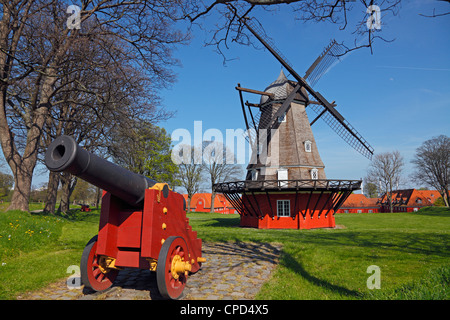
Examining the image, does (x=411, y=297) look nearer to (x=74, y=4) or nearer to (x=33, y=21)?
(x=74, y=4)

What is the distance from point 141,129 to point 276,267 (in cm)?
960

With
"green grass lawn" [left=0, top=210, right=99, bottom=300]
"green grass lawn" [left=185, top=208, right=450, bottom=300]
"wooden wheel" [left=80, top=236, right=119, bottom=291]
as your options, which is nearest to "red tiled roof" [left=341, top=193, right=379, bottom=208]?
"green grass lawn" [left=185, top=208, right=450, bottom=300]

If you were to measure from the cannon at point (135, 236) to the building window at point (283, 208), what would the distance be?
15.8m

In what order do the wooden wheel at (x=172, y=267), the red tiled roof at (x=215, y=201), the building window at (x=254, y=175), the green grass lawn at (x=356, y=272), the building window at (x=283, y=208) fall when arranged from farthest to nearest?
the red tiled roof at (x=215, y=201) < the building window at (x=254, y=175) < the building window at (x=283, y=208) < the green grass lawn at (x=356, y=272) < the wooden wheel at (x=172, y=267)

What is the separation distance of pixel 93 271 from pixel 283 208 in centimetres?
1688

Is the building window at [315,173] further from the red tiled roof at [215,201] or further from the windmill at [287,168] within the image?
the red tiled roof at [215,201]

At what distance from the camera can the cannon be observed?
4254 mm

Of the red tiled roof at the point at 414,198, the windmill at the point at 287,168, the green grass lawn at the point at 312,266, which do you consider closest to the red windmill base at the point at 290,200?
the windmill at the point at 287,168

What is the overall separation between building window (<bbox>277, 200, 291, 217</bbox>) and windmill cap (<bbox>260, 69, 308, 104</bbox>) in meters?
8.76

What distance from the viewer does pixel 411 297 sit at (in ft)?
12.7

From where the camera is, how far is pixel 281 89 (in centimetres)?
2302

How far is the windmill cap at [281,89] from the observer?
22.8 m

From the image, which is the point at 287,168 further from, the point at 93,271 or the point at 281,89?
the point at 93,271
